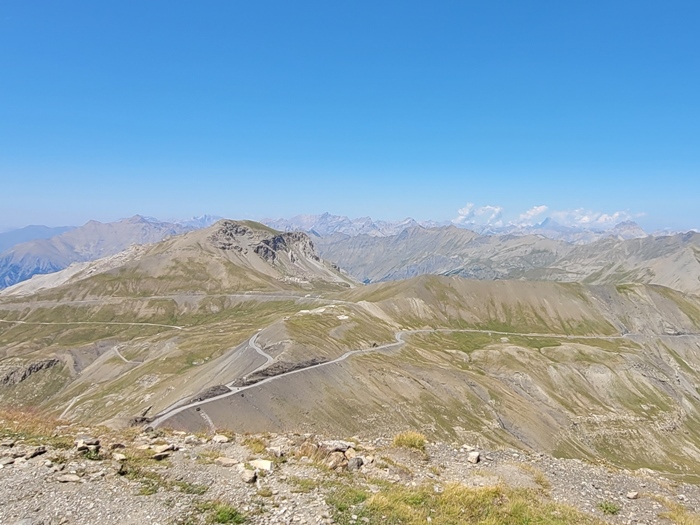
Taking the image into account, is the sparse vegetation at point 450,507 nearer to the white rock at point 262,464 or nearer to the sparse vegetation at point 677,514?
the white rock at point 262,464

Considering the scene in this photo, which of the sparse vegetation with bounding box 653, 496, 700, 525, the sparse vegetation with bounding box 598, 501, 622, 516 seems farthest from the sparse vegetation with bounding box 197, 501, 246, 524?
the sparse vegetation with bounding box 653, 496, 700, 525

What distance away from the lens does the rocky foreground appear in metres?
15.6

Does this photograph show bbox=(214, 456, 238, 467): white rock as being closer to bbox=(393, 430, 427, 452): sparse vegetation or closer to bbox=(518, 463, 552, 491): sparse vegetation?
bbox=(393, 430, 427, 452): sparse vegetation

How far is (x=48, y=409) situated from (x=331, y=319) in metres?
103

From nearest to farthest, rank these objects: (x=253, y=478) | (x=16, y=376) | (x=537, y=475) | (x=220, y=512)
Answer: (x=220, y=512) < (x=253, y=478) < (x=537, y=475) < (x=16, y=376)

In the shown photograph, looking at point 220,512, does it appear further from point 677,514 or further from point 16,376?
point 16,376

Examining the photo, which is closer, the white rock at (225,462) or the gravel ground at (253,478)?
the gravel ground at (253,478)

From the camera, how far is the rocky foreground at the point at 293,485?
1564 centimetres

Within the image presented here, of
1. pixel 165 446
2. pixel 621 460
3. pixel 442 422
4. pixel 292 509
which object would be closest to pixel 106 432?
pixel 165 446

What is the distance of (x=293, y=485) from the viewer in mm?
18719

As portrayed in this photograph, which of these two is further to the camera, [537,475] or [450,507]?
[537,475]

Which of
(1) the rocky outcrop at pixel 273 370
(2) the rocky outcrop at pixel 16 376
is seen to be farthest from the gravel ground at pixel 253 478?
(2) the rocky outcrop at pixel 16 376

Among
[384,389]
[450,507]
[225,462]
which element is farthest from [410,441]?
[384,389]

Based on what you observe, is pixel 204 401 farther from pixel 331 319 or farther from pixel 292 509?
pixel 331 319
